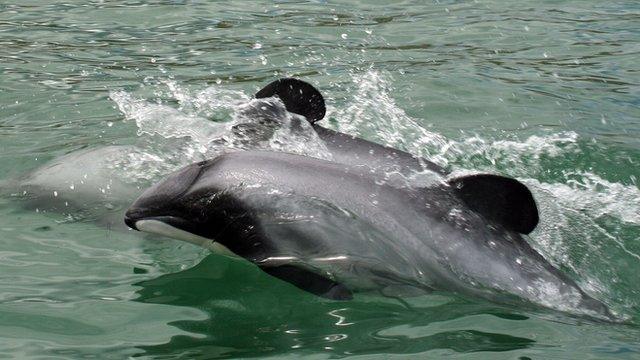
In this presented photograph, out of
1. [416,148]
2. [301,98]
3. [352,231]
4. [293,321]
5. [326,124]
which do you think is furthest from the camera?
[326,124]

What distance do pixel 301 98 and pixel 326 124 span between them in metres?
1.41

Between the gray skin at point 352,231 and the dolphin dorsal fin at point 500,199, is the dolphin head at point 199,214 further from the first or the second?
the dolphin dorsal fin at point 500,199

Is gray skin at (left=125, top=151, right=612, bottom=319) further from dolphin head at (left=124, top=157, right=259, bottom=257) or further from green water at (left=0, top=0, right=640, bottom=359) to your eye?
green water at (left=0, top=0, right=640, bottom=359)

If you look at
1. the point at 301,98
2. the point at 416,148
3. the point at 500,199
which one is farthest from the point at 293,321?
the point at 416,148

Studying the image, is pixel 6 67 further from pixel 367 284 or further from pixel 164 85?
pixel 367 284

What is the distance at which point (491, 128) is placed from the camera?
7.35 m

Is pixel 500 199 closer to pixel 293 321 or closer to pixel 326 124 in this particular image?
pixel 293 321

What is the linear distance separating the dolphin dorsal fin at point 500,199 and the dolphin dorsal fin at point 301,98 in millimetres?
1171

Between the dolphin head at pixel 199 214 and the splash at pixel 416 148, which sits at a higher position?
the dolphin head at pixel 199 214

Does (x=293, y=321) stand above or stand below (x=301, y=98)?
below

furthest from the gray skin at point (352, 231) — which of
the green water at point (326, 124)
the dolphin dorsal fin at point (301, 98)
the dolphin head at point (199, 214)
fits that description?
the dolphin dorsal fin at point (301, 98)

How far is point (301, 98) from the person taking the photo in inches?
225

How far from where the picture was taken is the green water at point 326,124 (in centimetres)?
423

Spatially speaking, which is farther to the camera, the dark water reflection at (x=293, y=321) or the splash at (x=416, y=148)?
the splash at (x=416, y=148)
